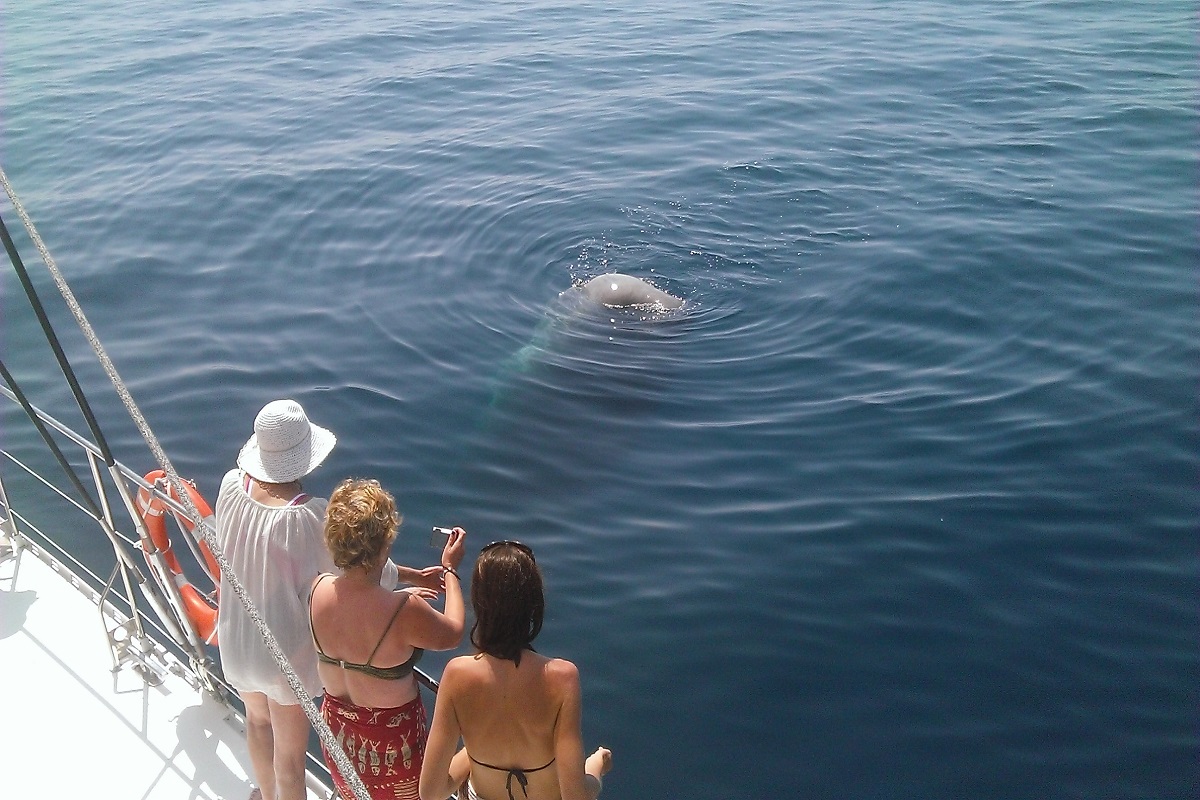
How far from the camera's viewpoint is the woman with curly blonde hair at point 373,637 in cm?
425

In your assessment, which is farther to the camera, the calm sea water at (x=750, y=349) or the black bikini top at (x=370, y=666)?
the calm sea water at (x=750, y=349)

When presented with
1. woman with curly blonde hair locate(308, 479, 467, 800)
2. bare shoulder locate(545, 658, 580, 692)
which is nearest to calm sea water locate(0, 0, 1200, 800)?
woman with curly blonde hair locate(308, 479, 467, 800)

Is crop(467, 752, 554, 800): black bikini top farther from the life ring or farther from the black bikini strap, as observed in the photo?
the life ring

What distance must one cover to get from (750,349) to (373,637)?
7.91 meters

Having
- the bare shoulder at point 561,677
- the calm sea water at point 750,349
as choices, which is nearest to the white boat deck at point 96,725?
the bare shoulder at point 561,677

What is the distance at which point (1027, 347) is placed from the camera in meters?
11.4

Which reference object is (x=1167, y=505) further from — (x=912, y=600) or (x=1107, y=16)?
(x=1107, y=16)

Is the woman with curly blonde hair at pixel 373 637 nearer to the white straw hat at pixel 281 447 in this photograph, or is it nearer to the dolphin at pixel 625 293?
the white straw hat at pixel 281 447

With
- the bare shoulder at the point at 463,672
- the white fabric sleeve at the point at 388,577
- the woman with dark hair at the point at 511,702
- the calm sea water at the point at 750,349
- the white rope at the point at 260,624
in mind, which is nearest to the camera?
the white rope at the point at 260,624

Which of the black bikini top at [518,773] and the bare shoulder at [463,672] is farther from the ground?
the bare shoulder at [463,672]

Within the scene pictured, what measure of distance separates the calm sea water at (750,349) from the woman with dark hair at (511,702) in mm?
2631

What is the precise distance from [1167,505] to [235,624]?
7.60 m

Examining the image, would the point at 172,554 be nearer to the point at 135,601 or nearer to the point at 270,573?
the point at 135,601

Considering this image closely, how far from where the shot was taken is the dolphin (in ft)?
41.9
